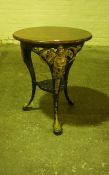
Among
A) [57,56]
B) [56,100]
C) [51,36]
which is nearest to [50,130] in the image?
[56,100]

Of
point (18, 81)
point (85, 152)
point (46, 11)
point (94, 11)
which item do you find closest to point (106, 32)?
point (94, 11)

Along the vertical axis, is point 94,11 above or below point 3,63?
above

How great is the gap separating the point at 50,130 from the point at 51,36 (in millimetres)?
769

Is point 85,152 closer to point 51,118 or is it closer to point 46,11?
point 51,118

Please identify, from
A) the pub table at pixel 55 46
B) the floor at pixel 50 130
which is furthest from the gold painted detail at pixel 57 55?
the floor at pixel 50 130

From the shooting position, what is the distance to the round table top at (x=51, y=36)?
1.97 meters

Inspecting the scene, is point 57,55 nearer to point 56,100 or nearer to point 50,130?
point 56,100

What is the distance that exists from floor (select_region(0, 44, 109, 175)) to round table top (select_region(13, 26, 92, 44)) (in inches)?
29.6

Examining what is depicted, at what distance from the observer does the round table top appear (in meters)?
1.97

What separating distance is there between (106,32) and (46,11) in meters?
1.18

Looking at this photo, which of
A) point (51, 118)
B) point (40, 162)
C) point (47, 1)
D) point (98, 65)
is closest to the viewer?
point (40, 162)

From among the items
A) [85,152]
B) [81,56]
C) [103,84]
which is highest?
[85,152]

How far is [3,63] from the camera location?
415 cm

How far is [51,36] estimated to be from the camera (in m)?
2.08
